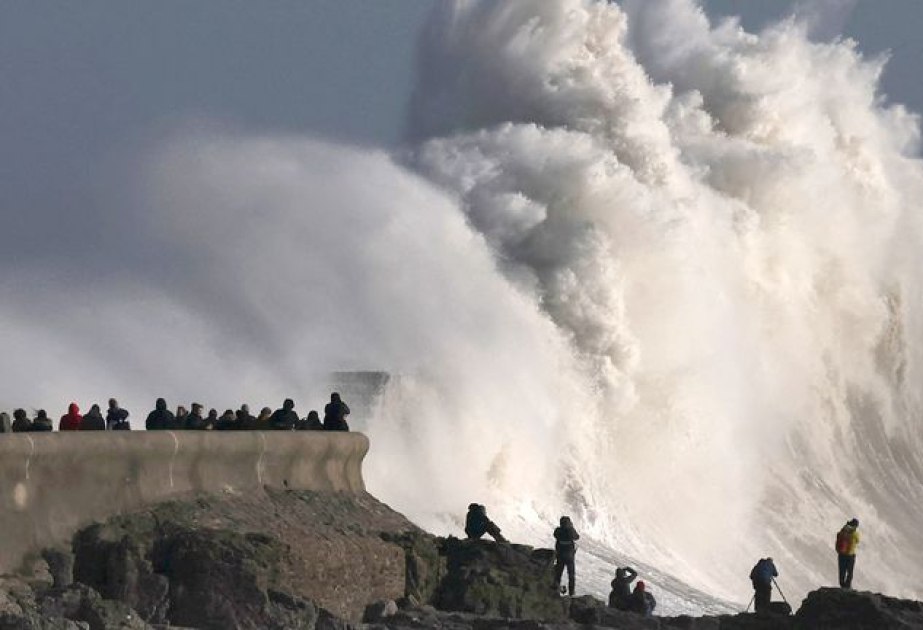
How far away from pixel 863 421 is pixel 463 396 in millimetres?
15625

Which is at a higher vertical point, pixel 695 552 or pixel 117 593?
pixel 695 552

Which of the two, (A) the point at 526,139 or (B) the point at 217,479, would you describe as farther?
(A) the point at 526,139

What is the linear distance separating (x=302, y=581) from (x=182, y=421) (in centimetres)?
251

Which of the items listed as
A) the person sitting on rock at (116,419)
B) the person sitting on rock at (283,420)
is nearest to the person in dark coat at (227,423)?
the person sitting on rock at (283,420)

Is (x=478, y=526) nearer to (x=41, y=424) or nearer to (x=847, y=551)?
(x=847, y=551)

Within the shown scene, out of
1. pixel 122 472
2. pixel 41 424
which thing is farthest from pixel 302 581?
pixel 41 424

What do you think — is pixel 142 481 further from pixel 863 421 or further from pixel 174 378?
pixel 863 421

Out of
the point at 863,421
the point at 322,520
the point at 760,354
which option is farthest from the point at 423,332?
the point at 322,520

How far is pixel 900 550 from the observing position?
38.6 metres

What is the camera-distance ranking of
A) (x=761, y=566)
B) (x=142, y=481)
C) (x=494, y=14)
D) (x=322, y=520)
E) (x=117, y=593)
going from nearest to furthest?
1. (x=117, y=593)
2. (x=142, y=481)
3. (x=322, y=520)
4. (x=761, y=566)
5. (x=494, y=14)

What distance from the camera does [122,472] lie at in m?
14.6

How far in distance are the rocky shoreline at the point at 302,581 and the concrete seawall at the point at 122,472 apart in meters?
0.12

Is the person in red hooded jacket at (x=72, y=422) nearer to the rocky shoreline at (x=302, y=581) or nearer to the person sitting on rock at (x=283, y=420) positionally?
the rocky shoreline at (x=302, y=581)

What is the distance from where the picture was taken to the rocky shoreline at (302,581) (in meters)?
13.7
